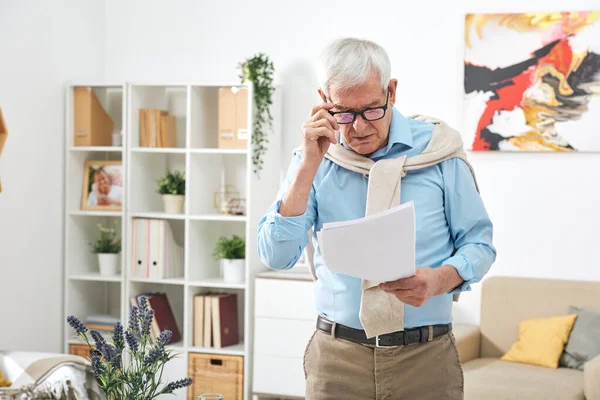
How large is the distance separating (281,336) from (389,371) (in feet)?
7.88

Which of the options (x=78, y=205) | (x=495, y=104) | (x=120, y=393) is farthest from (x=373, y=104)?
(x=78, y=205)

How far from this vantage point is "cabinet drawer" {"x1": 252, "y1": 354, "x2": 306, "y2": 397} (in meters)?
4.22

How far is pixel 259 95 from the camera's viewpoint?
14.3 ft

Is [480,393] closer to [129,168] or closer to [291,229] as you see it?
[291,229]

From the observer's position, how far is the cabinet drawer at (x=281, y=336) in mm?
4203

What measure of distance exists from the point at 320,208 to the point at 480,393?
185 centimetres

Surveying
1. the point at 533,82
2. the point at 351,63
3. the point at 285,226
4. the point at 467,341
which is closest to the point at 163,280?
the point at 467,341

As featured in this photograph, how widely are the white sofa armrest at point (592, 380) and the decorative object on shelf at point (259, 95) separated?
194cm

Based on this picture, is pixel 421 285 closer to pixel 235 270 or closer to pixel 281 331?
pixel 281 331

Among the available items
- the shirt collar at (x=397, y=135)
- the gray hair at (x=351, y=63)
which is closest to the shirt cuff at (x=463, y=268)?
the shirt collar at (x=397, y=135)

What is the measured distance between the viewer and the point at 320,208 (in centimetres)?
194

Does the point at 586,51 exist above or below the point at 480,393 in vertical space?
above

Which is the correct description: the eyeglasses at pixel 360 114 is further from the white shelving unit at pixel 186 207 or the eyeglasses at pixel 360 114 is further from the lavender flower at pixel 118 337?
the white shelving unit at pixel 186 207

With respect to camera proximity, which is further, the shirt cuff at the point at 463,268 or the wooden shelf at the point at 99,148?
the wooden shelf at the point at 99,148
